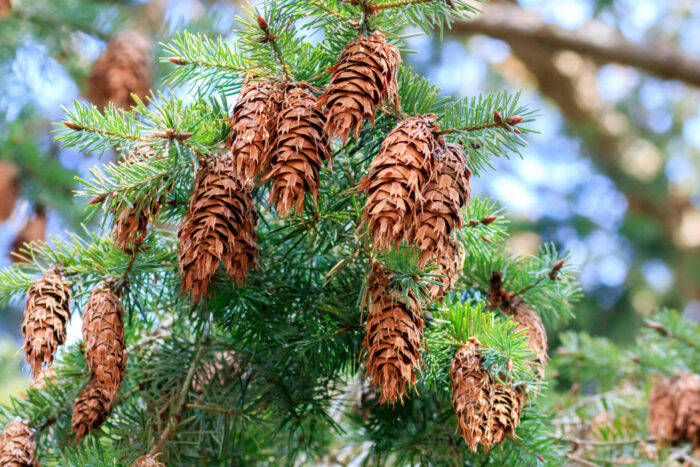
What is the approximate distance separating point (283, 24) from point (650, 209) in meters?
2.83

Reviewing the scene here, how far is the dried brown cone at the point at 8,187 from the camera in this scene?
6.17ft

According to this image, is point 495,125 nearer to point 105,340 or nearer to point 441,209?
point 441,209

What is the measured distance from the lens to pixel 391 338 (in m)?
0.56

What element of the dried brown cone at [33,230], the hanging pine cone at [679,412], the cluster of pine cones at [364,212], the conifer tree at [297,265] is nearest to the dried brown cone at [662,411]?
the hanging pine cone at [679,412]

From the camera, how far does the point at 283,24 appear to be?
23.6 inches

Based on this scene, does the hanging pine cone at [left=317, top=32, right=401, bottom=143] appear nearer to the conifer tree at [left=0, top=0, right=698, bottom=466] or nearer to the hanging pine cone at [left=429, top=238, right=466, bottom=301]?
the conifer tree at [left=0, top=0, right=698, bottom=466]

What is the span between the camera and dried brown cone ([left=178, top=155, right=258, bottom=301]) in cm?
57

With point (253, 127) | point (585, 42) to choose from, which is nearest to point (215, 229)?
point (253, 127)

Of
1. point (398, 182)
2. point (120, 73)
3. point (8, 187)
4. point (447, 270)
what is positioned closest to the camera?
point (398, 182)

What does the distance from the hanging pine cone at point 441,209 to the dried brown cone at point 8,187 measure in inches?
68.4

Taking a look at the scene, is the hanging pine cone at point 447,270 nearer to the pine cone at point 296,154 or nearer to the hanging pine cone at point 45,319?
the pine cone at point 296,154

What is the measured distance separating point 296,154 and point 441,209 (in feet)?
0.45

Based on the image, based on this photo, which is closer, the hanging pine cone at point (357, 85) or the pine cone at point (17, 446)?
the hanging pine cone at point (357, 85)

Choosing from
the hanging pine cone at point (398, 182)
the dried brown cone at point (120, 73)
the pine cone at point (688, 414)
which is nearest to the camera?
the hanging pine cone at point (398, 182)
